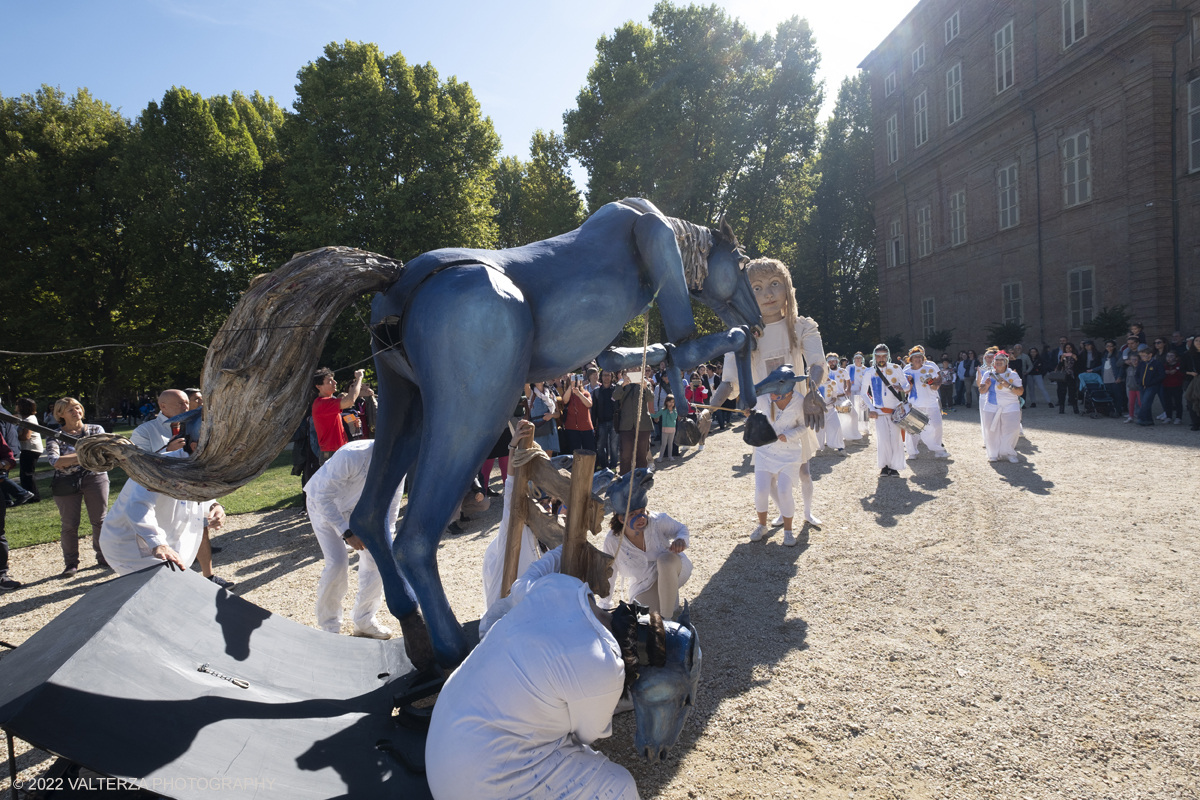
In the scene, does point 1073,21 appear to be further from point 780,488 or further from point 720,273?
point 720,273

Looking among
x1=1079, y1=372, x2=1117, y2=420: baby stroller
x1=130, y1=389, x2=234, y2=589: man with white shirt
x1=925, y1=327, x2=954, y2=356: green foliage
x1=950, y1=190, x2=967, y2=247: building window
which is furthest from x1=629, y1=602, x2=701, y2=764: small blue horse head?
x1=950, y1=190, x2=967, y2=247: building window

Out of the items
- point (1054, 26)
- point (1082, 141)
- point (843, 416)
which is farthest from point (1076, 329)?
point (843, 416)

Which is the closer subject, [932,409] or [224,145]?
[932,409]

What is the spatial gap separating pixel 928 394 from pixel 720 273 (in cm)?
836

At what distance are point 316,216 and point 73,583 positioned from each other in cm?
1421

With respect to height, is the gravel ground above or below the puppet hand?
below

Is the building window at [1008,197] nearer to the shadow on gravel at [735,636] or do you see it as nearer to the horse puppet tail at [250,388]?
the shadow on gravel at [735,636]

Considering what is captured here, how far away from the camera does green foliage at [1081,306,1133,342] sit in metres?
15.9

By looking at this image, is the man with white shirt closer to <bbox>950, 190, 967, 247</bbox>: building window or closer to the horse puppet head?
the horse puppet head

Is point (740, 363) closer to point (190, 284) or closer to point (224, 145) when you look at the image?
point (190, 284)

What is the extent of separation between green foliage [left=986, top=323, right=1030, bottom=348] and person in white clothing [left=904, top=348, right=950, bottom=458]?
501 inches

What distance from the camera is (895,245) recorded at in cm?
2798

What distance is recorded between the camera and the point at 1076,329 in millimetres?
19156

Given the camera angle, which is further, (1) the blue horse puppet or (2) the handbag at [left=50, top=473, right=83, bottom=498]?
(2) the handbag at [left=50, top=473, right=83, bottom=498]
